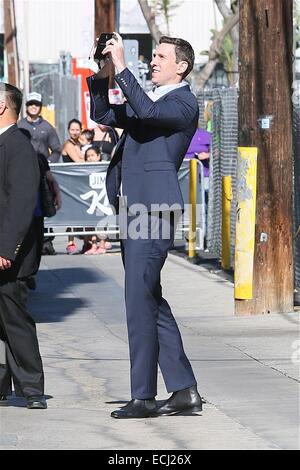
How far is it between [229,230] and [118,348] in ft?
17.0

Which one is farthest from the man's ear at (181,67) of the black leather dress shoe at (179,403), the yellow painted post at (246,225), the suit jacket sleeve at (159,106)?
the yellow painted post at (246,225)

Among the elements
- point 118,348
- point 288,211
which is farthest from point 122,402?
point 288,211

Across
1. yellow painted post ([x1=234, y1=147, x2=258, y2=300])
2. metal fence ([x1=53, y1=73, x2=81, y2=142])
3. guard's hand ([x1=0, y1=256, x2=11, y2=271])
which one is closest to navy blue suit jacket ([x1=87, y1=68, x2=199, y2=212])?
guard's hand ([x1=0, y1=256, x2=11, y2=271])

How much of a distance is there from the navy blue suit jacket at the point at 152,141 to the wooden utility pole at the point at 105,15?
1231 cm

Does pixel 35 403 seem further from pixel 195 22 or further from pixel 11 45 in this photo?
pixel 195 22

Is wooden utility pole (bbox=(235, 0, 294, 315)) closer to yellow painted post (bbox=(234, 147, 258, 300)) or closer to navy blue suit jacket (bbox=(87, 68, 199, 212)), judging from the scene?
yellow painted post (bbox=(234, 147, 258, 300))

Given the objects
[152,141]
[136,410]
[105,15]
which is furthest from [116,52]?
[105,15]

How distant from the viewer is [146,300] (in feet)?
24.5

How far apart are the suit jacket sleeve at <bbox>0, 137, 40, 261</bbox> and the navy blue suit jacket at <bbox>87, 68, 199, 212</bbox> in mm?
523

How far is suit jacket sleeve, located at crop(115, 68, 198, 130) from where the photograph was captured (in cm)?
727

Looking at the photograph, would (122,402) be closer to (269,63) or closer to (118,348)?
(118,348)

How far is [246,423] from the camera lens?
7.44 m

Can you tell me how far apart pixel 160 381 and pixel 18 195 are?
1867 millimetres

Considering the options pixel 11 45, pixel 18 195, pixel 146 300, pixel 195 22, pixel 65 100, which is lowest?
pixel 146 300
